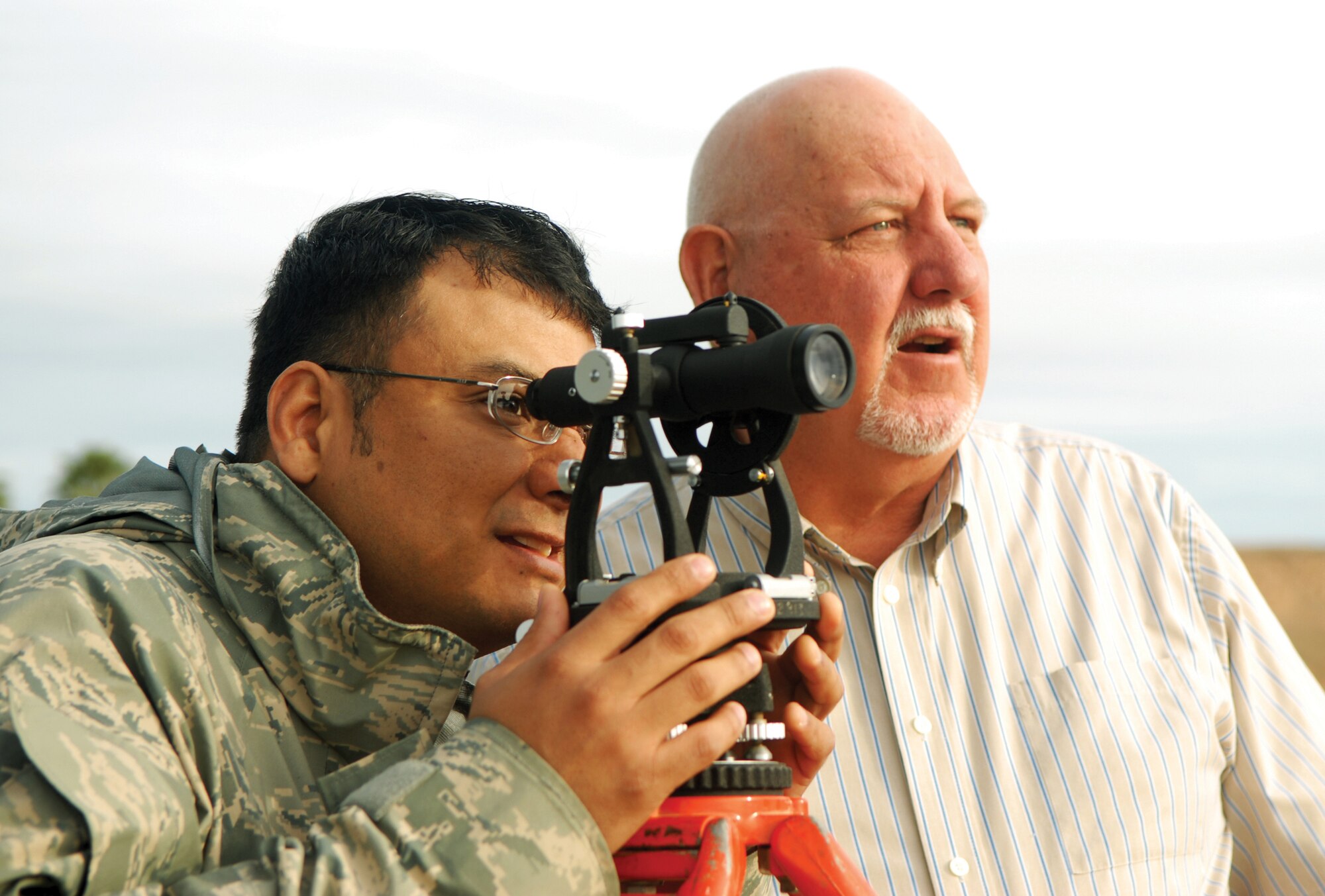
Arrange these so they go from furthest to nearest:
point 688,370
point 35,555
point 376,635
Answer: point 376,635, point 35,555, point 688,370

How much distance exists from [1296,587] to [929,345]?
24.4 m

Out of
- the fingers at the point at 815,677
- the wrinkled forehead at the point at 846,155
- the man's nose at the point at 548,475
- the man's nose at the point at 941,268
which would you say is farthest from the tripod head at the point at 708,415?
the wrinkled forehead at the point at 846,155

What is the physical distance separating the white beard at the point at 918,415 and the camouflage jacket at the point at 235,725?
1.40 metres

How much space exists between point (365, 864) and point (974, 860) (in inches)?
67.9

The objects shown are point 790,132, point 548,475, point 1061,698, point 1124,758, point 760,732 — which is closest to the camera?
point 760,732

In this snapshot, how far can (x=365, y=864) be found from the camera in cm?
165

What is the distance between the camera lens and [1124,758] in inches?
118

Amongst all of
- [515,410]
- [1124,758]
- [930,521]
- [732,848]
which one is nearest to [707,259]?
[930,521]

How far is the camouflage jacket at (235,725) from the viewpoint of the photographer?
5.34ft

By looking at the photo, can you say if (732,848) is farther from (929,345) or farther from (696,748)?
(929,345)

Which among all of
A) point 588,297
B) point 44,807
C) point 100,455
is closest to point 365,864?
point 44,807

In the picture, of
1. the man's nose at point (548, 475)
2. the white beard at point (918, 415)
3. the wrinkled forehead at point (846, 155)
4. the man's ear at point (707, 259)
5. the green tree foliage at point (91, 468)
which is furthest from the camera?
the green tree foliage at point (91, 468)

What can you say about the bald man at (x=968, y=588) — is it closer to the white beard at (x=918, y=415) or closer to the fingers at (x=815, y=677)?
the white beard at (x=918, y=415)

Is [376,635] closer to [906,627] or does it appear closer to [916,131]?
[906,627]
